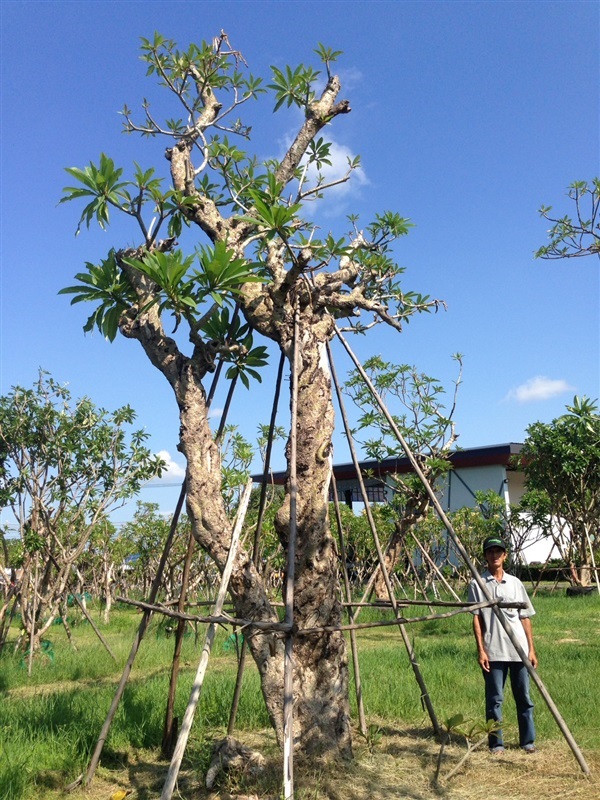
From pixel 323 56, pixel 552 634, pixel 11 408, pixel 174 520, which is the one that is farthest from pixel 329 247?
pixel 552 634

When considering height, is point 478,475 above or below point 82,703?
above

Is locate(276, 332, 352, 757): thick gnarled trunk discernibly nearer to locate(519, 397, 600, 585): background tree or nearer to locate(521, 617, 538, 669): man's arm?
locate(521, 617, 538, 669): man's arm

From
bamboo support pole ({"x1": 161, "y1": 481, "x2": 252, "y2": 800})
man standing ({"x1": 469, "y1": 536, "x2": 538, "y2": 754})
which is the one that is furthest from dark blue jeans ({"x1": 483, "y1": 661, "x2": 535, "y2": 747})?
bamboo support pole ({"x1": 161, "y1": 481, "x2": 252, "y2": 800})

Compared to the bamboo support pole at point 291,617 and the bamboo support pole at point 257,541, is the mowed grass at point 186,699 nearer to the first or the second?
the bamboo support pole at point 257,541

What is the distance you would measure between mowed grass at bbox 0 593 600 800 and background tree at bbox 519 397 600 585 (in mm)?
4684

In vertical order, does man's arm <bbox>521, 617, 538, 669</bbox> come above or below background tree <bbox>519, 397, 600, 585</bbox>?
below

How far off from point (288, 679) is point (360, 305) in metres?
2.45

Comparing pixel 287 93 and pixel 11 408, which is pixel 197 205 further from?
pixel 11 408

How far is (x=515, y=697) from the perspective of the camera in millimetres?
4113

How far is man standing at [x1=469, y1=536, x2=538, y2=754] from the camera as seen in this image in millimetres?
4086

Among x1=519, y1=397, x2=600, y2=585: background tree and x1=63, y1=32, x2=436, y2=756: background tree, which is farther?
x1=519, y1=397, x2=600, y2=585: background tree

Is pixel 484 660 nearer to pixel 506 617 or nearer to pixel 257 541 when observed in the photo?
pixel 506 617

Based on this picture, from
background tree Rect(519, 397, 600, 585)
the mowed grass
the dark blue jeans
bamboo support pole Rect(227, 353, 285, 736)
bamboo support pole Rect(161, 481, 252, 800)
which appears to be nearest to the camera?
bamboo support pole Rect(161, 481, 252, 800)

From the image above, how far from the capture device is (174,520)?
4512 millimetres
